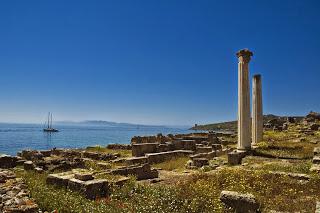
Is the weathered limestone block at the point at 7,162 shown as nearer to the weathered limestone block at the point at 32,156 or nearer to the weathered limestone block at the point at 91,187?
the weathered limestone block at the point at 32,156

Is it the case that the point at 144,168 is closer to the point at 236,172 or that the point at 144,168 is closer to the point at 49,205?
the point at 236,172

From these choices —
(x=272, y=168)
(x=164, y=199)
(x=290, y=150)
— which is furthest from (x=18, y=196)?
(x=290, y=150)

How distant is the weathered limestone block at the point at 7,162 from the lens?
54.5ft

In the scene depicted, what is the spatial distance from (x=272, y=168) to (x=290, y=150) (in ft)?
27.3

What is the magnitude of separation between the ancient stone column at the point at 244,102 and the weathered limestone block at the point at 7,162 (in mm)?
14142

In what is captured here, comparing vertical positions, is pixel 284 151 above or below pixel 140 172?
above

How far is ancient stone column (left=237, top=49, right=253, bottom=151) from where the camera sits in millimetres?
20875

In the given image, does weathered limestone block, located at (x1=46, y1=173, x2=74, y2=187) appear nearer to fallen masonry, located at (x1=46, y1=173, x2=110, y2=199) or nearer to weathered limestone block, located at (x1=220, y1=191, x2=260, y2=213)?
fallen masonry, located at (x1=46, y1=173, x2=110, y2=199)

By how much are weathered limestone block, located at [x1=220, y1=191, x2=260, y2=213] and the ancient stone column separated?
1308cm

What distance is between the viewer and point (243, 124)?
68.6ft

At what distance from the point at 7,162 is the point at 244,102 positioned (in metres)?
15.1

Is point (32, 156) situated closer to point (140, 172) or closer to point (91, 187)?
point (140, 172)

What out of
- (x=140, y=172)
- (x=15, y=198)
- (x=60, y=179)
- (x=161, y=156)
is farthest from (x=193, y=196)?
(x=161, y=156)

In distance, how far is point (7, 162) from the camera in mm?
16891
